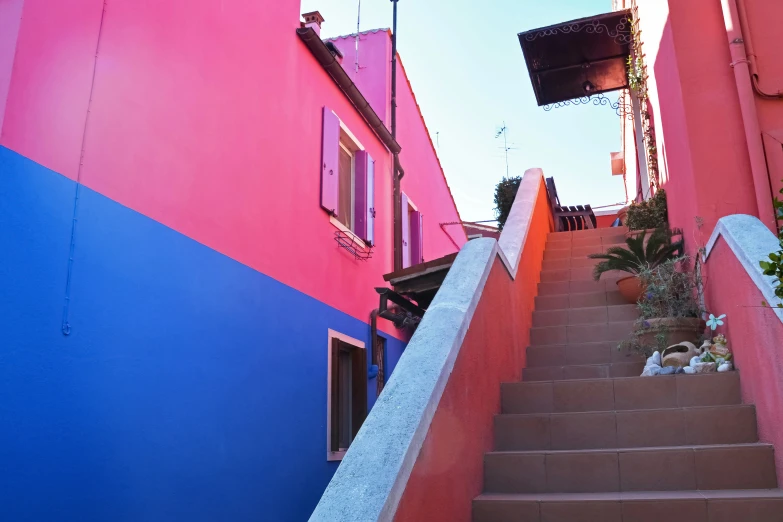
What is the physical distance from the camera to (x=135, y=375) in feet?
13.9

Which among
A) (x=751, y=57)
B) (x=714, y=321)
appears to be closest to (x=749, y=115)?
(x=751, y=57)

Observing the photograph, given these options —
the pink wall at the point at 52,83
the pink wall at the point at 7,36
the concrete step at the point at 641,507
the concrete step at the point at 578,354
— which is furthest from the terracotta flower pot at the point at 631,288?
the pink wall at the point at 7,36

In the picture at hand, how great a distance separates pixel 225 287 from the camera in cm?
540

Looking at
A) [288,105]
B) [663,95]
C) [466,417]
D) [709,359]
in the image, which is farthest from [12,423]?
[663,95]

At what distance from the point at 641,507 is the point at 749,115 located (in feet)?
12.0

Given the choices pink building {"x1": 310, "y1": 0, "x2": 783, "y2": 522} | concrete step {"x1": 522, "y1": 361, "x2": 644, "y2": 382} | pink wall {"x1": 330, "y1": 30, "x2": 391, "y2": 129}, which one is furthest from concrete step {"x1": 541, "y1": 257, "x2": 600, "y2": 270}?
pink wall {"x1": 330, "y1": 30, "x2": 391, "y2": 129}

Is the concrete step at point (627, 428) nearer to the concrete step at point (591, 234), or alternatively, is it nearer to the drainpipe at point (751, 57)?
the drainpipe at point (751, 57)

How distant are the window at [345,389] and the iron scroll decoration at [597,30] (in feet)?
15.5

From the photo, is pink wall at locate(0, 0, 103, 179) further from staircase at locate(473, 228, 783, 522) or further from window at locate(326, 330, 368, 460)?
window at locate(326, 330, 368, 460)

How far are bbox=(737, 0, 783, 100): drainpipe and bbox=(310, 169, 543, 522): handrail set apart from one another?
3135 millimetres

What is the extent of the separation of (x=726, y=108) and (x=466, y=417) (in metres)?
3.75

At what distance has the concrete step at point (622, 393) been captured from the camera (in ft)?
13.1

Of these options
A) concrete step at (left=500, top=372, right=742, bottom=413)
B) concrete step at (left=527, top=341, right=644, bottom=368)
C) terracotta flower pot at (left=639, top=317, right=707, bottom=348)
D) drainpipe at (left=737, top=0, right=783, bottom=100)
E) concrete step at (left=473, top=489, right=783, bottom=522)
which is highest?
drainpipe at (left=737, top=0, right=783, bottom=100)

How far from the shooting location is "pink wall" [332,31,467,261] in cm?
1039
